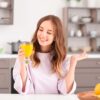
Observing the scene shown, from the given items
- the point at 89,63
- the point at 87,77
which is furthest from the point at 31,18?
the point at 87,77

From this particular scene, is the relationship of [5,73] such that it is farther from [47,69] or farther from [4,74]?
[47,69]

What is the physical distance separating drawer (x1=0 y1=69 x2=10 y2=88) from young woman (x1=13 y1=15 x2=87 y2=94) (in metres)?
2.16

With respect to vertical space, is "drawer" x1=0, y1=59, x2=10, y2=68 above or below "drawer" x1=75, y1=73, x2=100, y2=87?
above

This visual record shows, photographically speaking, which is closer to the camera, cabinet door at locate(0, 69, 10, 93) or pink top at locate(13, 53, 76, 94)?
pink top at locate(13, 53, 76, 94)

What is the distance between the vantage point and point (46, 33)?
2.15 meters

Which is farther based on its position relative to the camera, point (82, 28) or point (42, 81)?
point (82, 28)

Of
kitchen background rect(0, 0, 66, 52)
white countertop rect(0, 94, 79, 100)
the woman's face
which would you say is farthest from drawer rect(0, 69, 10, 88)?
white countertop rect(0, 94, 79, 100)

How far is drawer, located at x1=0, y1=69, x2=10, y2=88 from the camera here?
4.31 metres

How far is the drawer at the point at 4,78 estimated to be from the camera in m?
4.31

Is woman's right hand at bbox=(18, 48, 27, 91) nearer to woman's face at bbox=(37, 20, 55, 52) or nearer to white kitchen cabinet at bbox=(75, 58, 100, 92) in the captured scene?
woman's face at bbox=(37, 20, 55, 52)

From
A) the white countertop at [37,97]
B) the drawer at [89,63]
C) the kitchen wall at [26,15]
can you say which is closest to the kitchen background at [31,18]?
the kitchen wall at [26,15]

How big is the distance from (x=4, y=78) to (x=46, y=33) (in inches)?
91.8

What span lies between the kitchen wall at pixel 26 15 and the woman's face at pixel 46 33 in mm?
2795

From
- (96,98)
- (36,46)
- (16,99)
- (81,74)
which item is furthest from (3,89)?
(96,98)
